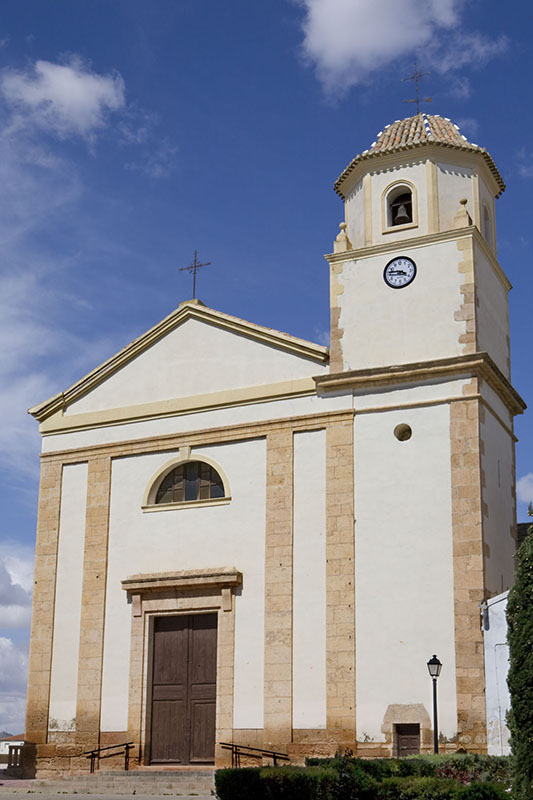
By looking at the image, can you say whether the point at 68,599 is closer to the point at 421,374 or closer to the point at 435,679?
the point at 435,679

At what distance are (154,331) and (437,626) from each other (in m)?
10.8

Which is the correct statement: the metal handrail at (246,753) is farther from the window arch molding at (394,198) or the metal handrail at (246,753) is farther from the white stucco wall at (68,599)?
the window arch molding at (394,198)

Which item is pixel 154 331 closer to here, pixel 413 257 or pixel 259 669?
pixel 413 257

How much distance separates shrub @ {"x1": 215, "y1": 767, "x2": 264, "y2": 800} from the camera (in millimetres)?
15500

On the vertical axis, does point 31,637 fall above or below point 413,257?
below

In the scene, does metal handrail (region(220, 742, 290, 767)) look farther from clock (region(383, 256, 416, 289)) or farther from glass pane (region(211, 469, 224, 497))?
clock (region(383, 256, 416, 289))

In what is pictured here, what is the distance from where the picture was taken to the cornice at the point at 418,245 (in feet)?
80.3

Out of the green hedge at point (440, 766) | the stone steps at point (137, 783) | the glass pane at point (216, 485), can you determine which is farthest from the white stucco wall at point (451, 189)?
the stone steps at point (137, 783)

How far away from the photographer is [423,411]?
23594 mm

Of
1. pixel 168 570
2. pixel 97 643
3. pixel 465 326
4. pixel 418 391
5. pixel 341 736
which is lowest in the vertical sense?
pixel 341 736

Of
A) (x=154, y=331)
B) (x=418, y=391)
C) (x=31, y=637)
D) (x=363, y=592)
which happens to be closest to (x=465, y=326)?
(x=418, y=391)

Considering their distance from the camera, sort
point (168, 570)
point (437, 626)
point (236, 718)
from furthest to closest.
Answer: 1. point (168, 570)
2. point (236, 718)
3. point (437, 626)

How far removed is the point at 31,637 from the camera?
27.1 meters

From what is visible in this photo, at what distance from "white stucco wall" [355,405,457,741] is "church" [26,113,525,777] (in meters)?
0.04
